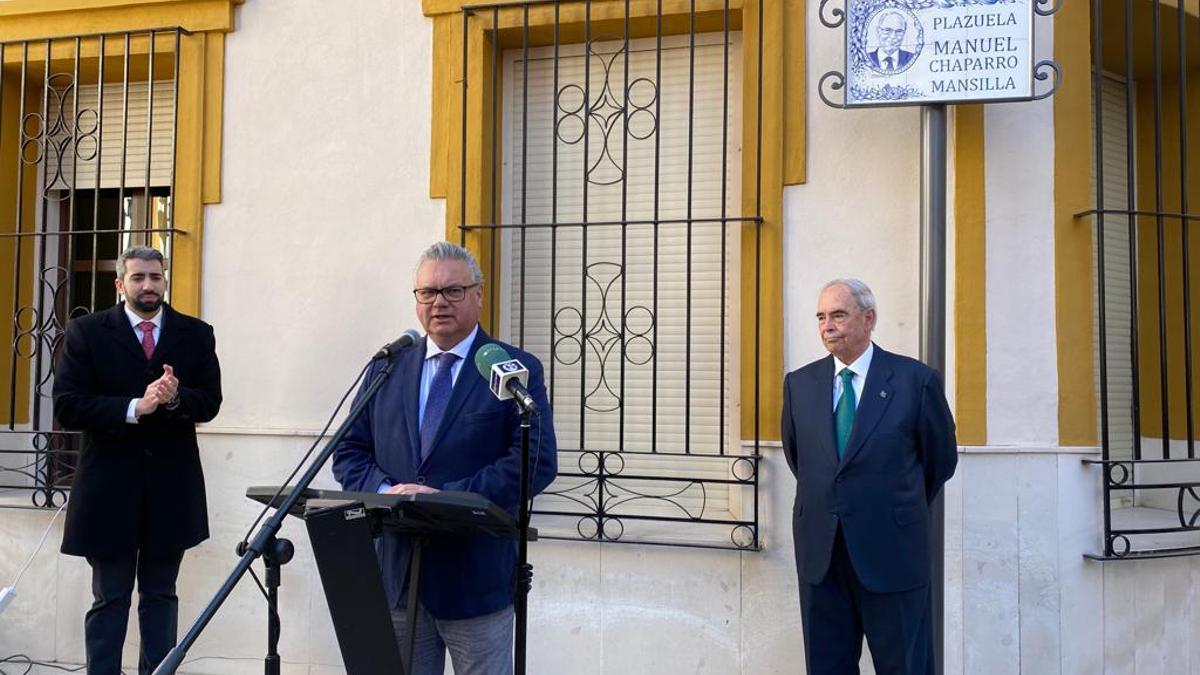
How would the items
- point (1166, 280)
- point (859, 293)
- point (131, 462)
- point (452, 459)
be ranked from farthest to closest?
point (1166, 280) → point (131, 462) → point (859, 293) → point (452, 459)

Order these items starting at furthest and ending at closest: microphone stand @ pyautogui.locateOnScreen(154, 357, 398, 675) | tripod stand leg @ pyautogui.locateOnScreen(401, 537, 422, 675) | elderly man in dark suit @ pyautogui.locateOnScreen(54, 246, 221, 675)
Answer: elderly man in dark suit @ pyautogui.locateOnScreen(54, 246, 221, 675)
tripod stand leg @ pyautogui.locateOnScreen(401, 537, 422, 675)
microphone stand @ pyautogui.locateOnScreen(154, 357, 398, 675)

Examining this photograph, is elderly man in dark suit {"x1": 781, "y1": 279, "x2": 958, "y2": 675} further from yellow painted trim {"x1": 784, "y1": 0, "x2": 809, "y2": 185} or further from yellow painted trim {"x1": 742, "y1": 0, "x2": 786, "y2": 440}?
yellow painted trim {"x1": 784, "y1": 0, "x2": 809, "y2": 185}

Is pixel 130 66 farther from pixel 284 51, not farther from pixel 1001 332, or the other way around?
pixel 1001 332

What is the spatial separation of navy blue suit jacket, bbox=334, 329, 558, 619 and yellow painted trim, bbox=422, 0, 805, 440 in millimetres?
1730

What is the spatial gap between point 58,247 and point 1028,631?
17.9ft

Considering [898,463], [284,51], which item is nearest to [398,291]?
[284,51]

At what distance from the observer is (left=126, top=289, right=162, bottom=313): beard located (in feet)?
14.1

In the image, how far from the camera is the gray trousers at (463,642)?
3.13 m

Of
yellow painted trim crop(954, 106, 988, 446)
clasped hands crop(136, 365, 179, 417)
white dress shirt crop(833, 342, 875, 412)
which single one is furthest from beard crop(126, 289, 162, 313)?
yellow painted trim crop(954, 106, 988, 446)

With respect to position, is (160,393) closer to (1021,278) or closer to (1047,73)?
(1021,278)

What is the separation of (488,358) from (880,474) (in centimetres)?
154

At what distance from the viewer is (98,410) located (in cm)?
417

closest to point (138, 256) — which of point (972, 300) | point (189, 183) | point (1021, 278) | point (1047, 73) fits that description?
point (189, 183)

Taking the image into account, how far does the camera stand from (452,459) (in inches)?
123
